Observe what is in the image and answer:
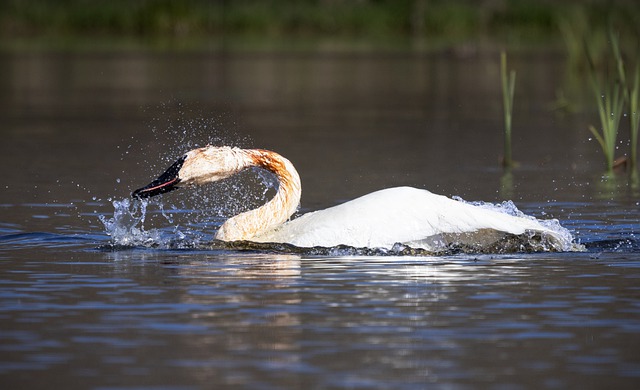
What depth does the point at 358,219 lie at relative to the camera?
10.0m

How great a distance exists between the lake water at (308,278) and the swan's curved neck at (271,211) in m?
0.20

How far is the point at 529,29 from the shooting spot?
1911 inches

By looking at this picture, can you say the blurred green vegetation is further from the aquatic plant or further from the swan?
the swan

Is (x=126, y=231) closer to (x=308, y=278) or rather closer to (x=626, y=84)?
(x=308, y=278)

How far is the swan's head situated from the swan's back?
0.84 metres

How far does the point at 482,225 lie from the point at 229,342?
132 inches

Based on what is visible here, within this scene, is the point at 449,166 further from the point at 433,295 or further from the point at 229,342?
the point at 229,342

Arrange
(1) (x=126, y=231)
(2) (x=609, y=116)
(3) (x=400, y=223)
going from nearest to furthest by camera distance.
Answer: (3) (x=400, y=223), (1) (x=126, y=231), (2) (x=609, y=116)

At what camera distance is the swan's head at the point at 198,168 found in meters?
10.7

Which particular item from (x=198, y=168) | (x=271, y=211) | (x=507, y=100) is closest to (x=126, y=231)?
(x=198, y=168)

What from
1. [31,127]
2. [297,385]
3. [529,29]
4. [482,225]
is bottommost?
[297,385]

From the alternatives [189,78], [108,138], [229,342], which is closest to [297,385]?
[229,342]

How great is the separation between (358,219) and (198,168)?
134 cm

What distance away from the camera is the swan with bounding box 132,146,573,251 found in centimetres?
1004
